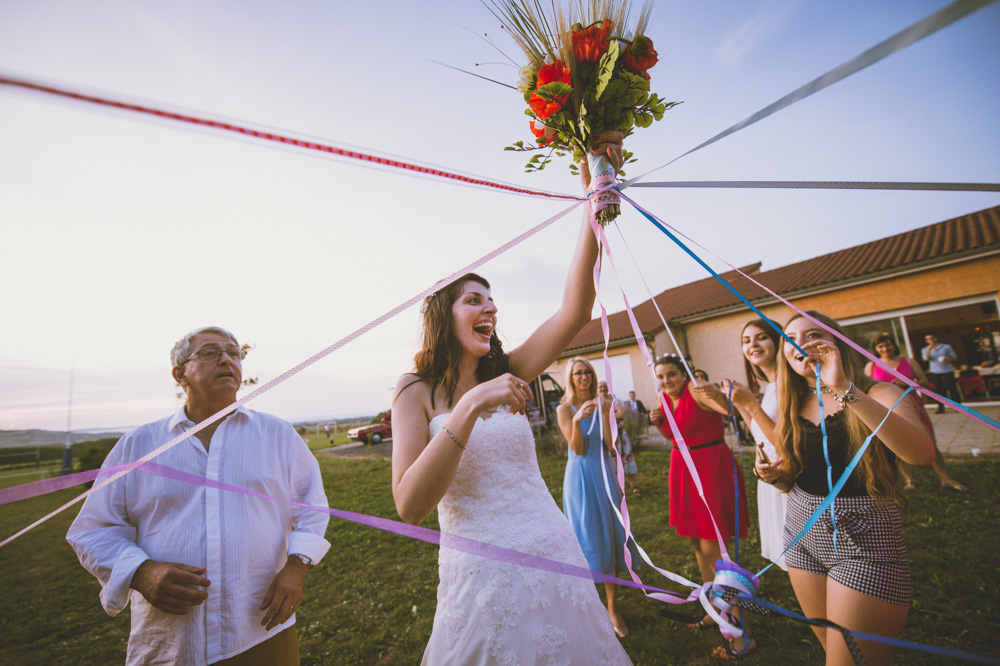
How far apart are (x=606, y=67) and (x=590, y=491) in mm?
3575

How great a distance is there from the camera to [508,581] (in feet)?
5.14

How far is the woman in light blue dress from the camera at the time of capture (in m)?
3.84

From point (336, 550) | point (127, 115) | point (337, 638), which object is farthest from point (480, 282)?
point (336, 550)

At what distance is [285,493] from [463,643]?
4.16 ft

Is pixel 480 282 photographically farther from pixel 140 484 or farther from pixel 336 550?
pixel 336 550

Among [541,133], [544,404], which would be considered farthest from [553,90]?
[544,404]

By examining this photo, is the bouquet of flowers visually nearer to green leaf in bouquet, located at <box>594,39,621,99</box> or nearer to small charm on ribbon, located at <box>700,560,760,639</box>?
green leaf in bouquet, located at <box>594,39,621,99</box>

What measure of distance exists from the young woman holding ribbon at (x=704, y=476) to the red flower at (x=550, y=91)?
2603 millimetres

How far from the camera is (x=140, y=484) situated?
1.93 metres

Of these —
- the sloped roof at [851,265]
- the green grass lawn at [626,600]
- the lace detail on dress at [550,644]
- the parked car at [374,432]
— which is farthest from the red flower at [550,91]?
the parked car at [374,432]

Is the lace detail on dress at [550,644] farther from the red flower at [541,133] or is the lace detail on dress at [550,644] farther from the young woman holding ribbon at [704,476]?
the young woman holding ribbon at [704,476]

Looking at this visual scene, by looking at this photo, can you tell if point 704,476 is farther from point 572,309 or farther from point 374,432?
point 374,432

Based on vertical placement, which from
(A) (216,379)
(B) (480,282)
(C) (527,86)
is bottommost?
(A) (216,379)

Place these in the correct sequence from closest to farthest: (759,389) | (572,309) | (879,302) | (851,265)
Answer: (572,309) < (759,389) < (879,302) < (851,265)
